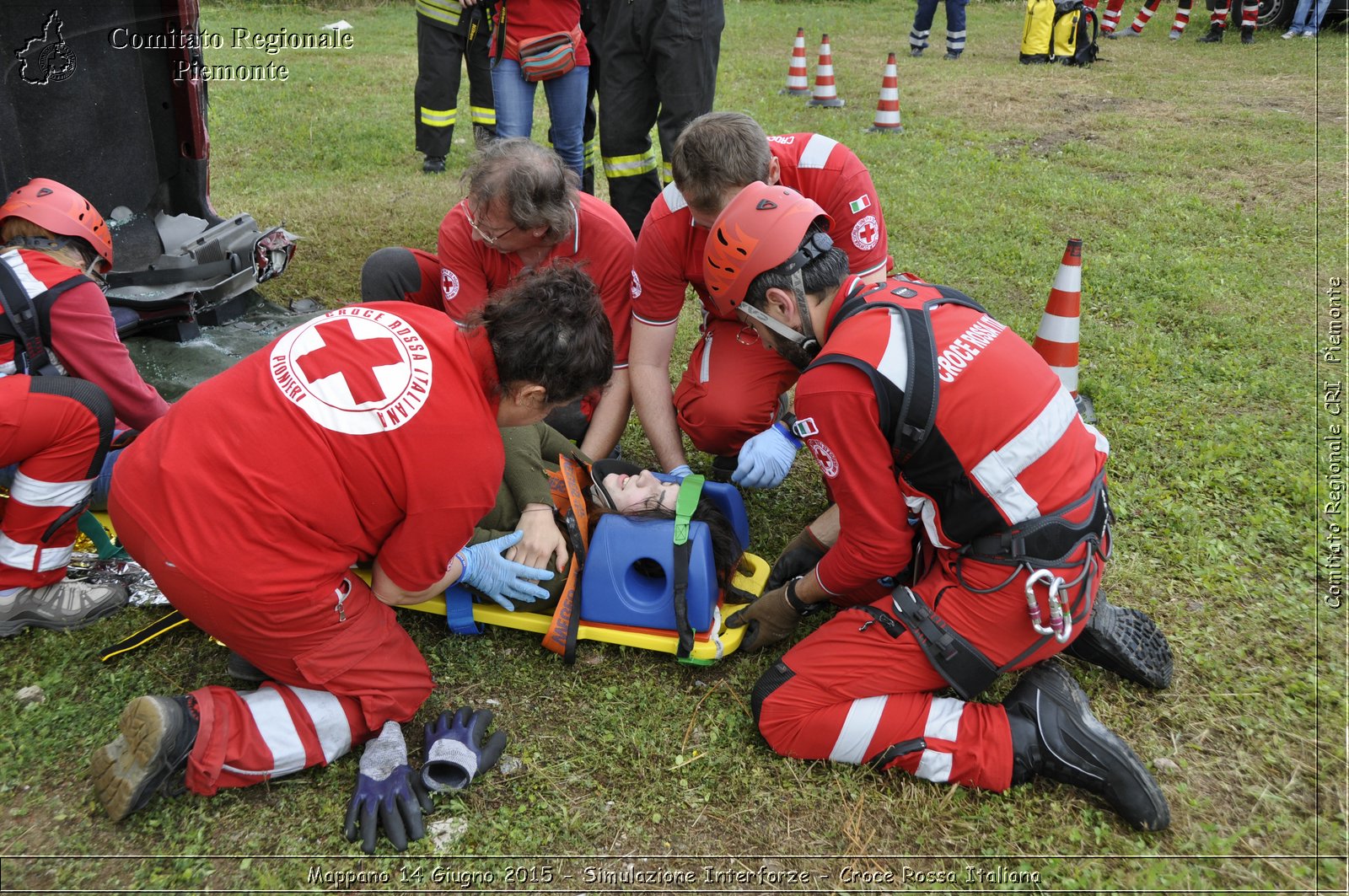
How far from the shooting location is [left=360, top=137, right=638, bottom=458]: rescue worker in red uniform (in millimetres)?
3514

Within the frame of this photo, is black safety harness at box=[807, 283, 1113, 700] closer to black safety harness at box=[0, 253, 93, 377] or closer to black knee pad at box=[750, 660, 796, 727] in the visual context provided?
black knee pad at box=[750, 660, 796, 727]

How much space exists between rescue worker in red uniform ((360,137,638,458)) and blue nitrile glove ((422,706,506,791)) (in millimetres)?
1274

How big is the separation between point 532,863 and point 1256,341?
16.3 feet

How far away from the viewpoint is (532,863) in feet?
8.31

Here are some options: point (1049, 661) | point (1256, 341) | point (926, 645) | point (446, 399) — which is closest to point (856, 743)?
point (926, 645)

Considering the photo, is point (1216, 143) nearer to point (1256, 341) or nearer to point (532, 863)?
point (1256, 341)

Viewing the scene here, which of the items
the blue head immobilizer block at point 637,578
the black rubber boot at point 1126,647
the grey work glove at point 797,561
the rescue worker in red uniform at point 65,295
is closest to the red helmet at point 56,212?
the rescue worker in red uniform at point 65,295

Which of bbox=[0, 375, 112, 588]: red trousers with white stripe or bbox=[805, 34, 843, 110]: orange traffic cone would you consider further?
bbox=[805, 34, 843, 110]: orange traffic cone

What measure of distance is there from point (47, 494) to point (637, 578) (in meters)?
2.08

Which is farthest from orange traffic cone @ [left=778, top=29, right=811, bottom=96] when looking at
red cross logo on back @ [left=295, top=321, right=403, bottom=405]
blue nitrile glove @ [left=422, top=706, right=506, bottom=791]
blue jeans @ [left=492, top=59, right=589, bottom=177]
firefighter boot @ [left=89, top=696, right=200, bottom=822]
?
firefighter boot @ [left=89, top=696, right=200, bottom=822]

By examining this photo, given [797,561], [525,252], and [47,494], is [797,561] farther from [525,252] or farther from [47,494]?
[47,494]

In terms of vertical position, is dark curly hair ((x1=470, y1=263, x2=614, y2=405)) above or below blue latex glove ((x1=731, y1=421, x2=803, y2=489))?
above

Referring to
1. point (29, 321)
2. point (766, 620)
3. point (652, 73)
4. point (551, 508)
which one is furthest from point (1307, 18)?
point (29, 321)

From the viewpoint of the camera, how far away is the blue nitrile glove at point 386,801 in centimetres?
256
